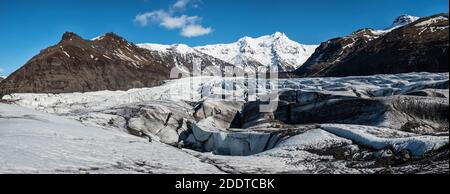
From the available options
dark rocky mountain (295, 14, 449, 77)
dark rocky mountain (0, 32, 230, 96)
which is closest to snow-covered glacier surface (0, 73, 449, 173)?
dark rocky mountain (295, 14, 449, 77)

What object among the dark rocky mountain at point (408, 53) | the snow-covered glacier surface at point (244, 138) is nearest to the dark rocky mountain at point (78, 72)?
the dark rocky mountain at point (408, 53)

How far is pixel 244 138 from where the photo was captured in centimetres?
3834

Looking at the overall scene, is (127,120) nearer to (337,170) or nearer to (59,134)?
(59,134)

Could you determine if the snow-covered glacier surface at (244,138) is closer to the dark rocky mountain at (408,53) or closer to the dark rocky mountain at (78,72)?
the dark rocky mountain at (408,53)

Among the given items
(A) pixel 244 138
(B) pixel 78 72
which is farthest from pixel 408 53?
(A) pixel 244 138

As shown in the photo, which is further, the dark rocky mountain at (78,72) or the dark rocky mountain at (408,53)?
the dark rocky mountain at (78,72)

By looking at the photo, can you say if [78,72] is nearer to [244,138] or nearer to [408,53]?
[408,53]

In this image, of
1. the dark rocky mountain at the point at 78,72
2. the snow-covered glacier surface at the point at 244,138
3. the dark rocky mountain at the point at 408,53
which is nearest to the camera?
the snow-covered glacier surface at the point at 244,138

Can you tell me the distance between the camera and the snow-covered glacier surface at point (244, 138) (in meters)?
20.0

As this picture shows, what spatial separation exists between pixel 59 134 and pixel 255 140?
15.7 metres

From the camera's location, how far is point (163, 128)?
49344 mm

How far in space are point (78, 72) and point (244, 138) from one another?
120150 mm

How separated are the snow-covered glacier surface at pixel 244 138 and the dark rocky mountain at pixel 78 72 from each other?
89684 mm
